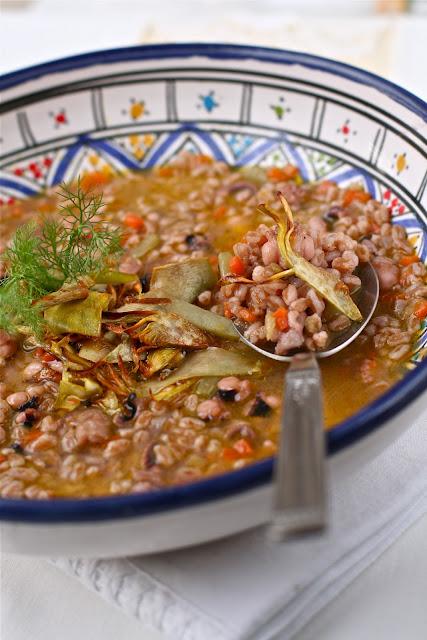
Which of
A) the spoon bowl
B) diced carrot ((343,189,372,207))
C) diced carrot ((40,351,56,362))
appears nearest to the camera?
the spoon bowl

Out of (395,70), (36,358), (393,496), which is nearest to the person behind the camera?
(393,496)

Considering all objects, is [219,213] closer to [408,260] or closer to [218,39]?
[408,260]

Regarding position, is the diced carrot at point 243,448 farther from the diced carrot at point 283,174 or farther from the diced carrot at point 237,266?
the diced carrot at point 283,174

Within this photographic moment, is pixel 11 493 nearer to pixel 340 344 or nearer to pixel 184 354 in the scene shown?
pixel 184 354

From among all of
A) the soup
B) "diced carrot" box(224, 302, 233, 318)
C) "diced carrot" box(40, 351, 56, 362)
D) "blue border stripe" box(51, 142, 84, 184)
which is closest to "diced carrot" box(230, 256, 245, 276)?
the soup

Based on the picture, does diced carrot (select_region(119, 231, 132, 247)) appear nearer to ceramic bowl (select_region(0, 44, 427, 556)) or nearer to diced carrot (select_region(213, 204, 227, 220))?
diced carrot (select_region(213, 204, 227, 220))

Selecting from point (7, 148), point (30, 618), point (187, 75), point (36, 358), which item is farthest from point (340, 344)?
point (7, 148)

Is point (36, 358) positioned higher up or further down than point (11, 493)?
higher up
